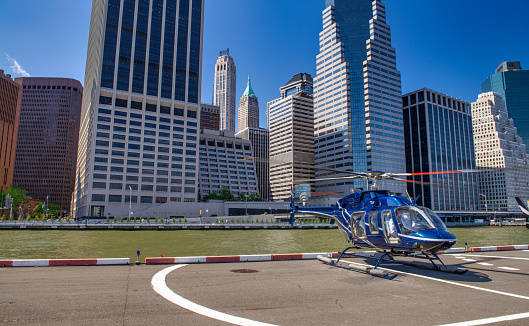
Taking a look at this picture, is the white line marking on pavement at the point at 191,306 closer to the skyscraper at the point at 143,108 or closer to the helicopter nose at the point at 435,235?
the helicopter nose at the point at 435,235

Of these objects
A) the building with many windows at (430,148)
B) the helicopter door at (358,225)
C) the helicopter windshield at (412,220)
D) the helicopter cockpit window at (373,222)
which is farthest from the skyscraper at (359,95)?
the helicopter windshield at (412,220)

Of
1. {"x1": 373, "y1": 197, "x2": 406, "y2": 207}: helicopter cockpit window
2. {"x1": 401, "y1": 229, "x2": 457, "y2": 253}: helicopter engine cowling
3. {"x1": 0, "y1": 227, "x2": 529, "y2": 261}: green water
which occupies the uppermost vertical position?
{"x1": 373, "y1": 197, "x2": 406, "y2": 207}: helicopter cockpit window

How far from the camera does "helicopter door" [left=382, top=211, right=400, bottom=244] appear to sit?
14.4 meters

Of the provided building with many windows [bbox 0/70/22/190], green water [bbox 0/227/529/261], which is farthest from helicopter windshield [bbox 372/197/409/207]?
building with many windows [bbox 0/70/22/190]

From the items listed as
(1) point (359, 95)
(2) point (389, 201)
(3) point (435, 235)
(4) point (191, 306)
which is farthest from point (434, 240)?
(1) point (359, 95)

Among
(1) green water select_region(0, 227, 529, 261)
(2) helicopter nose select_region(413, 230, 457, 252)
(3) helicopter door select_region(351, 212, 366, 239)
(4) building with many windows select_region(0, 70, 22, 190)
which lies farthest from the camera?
(4) building with many windows select_region(0, 70, 22, 190)

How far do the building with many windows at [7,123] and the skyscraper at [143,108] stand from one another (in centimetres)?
7473

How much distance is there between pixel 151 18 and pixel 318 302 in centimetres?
14378

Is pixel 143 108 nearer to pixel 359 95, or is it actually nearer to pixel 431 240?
pixel 359 95

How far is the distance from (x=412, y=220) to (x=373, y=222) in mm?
1979

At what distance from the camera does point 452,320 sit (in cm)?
780

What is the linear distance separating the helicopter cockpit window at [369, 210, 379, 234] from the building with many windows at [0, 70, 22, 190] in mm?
205934

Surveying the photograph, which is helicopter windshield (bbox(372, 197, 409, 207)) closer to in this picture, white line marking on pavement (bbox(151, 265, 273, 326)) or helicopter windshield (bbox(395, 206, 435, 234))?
helicopter windshield (bbox(395, 206, 435, 234))

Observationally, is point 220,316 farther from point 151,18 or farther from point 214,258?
point 151,18
